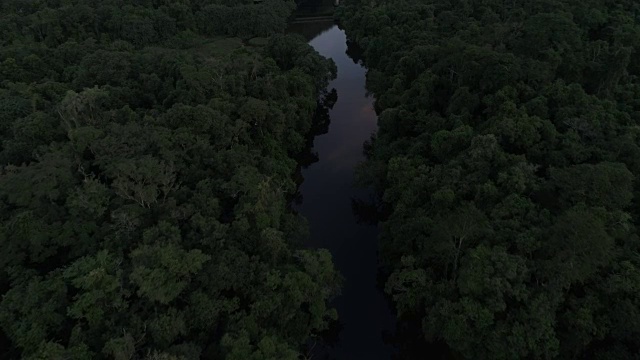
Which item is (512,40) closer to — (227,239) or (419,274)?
(419,274)

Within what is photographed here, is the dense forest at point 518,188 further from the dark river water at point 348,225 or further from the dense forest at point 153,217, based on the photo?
the dense forest at point 153,217

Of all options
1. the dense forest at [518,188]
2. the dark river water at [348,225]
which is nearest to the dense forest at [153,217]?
the dark river water at [348,225]

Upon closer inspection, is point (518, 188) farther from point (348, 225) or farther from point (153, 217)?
point (153, 217)

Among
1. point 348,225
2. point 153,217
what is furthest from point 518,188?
point 153,217

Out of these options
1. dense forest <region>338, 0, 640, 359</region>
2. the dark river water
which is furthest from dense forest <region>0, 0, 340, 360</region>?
dense forest <region>338, 0, 640, 359</region>

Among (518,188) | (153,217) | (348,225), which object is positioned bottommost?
(348,225)

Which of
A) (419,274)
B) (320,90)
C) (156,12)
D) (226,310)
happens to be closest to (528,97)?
(419,274)
